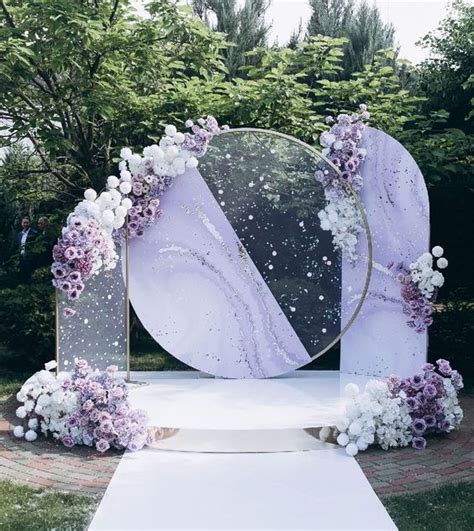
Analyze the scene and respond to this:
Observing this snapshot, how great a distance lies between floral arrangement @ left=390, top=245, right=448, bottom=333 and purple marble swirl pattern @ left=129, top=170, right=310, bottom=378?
0.87m

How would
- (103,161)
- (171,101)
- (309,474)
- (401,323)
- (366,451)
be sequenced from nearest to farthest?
1. (309,474)
2. (366,451)
3. (401,323)
4. (171,101)
5. (103,161)

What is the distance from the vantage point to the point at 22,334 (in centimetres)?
720

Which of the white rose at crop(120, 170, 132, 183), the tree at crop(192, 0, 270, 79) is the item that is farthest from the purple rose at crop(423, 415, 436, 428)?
the tree at crop(192, 0, 270, 79)

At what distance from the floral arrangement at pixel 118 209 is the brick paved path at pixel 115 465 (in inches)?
44.0

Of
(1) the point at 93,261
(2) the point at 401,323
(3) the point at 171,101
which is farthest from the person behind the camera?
(3) the point at 171,101

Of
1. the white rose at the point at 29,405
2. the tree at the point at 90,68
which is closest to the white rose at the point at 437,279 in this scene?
the white rose at the point at 29,405

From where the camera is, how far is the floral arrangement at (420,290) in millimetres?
5645

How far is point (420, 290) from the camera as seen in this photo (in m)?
5.71

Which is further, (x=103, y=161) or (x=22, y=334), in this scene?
(x=103, y=161)

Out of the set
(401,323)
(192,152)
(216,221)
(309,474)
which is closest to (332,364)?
(401,323)

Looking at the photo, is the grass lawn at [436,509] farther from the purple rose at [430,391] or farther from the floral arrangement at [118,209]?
the floral arrangement at [118,209]

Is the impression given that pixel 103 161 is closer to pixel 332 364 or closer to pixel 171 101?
pixel 171 101

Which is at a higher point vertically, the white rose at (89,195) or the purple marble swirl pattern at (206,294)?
the white rose at (89,195)

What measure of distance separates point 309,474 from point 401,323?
1.93 metres
